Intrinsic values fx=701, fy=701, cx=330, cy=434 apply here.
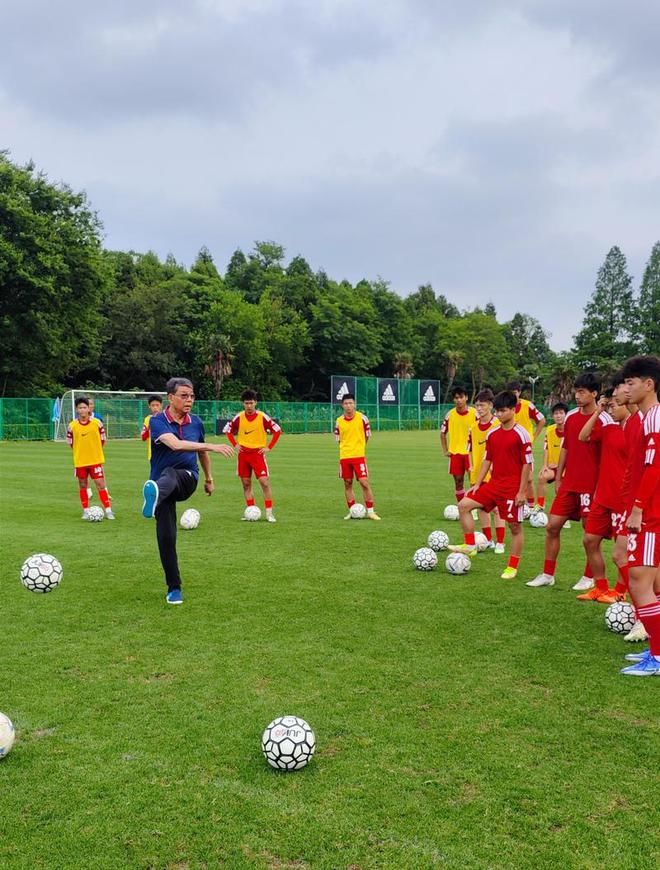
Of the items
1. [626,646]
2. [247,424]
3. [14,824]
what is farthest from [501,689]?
[247,424]

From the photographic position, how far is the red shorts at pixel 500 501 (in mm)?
7824

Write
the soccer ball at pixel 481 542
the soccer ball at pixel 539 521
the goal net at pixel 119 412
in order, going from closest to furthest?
the soccer ball at pixel 481 542 → the soccer ball at pixel 539 521 → the goal net at pixel 119 412

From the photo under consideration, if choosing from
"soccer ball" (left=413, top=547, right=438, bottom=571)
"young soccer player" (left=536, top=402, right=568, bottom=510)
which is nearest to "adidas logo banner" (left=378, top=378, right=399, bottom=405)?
"young soccer player" (left=536, top=402, right=568, bottom=510)

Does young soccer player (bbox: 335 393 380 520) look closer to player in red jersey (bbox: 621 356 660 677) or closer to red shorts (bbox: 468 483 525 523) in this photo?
red shorts (bbox: 468 483 525 523)

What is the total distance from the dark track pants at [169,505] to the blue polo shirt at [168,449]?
82 mm

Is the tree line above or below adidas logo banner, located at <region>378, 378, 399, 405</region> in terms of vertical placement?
above

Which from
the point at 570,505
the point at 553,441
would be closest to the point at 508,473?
the point at 570,505

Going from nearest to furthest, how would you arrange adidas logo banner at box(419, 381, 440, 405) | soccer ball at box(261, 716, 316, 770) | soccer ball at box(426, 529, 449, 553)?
soccer ball at box(261, 716, 316, 770) < soccer ball at box(426, 529, 449, 553) < adidas logo banner at box(419, 381, 440, 405)

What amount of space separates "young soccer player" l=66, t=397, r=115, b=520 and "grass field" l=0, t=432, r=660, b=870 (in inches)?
159

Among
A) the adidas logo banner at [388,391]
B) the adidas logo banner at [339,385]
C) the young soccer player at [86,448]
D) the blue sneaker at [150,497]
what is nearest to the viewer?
the blue sneaker at [150,497]

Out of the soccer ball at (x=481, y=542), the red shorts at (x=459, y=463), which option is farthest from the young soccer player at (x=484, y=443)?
the red shorts at (x=459, y=463)

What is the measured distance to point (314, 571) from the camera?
819 cm

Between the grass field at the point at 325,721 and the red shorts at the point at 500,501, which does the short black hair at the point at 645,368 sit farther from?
the red shorts at the point at 500,501

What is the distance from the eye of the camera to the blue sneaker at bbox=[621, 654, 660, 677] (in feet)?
16.3
